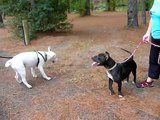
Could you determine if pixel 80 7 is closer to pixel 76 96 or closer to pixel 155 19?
pixel 76 96

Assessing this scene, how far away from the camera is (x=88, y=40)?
34.0 ft

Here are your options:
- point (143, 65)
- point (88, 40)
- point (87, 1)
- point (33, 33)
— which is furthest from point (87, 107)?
point (87, 1)

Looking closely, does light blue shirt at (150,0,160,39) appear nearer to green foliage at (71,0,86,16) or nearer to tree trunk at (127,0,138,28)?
tree trunk at (127,0,138,28)

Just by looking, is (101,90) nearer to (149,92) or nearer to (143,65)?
(149,92)

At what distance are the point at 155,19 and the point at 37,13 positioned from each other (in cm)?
745

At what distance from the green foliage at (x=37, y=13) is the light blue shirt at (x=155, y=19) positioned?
23.4 ft

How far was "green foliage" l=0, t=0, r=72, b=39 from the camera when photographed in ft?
37.5

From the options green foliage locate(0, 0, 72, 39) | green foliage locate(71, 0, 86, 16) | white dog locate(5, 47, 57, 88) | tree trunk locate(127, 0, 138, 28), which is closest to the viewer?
white dog locate(5, 47, 57, 88)

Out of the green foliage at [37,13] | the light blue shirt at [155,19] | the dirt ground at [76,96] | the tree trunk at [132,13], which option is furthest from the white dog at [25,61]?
the tree trunk at [132,13]

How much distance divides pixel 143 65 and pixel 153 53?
1.84 meters

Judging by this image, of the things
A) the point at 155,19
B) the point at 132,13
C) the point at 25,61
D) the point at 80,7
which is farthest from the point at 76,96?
the point at 80,7

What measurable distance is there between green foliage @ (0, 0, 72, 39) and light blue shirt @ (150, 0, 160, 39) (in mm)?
7131

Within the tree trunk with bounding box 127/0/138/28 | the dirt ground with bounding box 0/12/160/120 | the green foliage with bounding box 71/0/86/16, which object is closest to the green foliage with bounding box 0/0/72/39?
the tree trunk with bounding box 127/0/138/28

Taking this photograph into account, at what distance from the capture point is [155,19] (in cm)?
462
